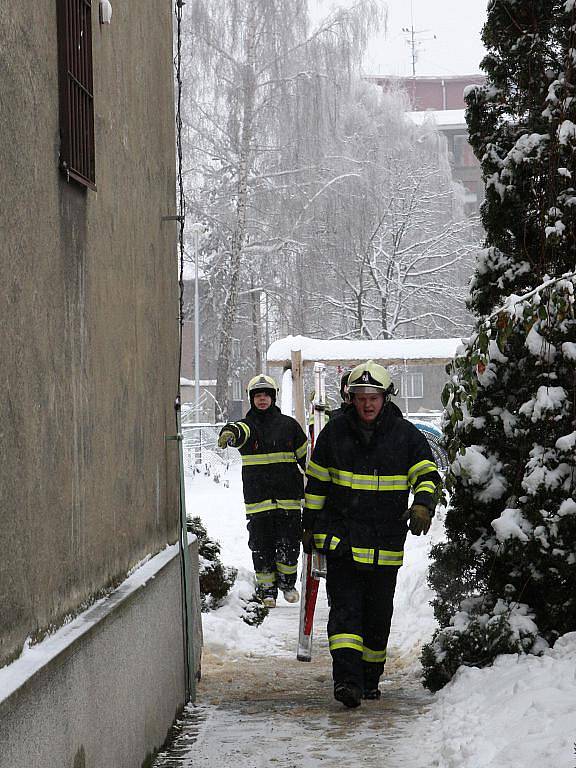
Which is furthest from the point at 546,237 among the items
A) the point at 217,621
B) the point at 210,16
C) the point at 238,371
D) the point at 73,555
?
the point at 238,371

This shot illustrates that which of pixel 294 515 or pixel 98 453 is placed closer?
pixel 98 453

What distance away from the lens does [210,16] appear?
2852cm

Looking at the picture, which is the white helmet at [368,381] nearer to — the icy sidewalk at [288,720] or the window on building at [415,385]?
Answer: the icy sidewalk at [288,720]

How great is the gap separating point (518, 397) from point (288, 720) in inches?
83.6

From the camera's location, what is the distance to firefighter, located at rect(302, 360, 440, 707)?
6.95 meters

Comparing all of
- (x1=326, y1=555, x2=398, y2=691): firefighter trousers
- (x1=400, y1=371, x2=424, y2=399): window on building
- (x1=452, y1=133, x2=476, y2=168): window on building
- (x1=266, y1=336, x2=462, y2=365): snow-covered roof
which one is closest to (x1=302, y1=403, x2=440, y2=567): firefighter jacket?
(x1=326, y1=555, x2=398, y2=691): firefighter trousers

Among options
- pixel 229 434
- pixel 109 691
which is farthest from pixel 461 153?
pixel 109 691

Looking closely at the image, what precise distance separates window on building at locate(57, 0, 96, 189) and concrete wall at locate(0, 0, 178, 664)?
71 millimetres

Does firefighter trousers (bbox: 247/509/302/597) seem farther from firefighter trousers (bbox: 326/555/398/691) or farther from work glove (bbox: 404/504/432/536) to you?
work glove (bbox: 404/504/432/536)

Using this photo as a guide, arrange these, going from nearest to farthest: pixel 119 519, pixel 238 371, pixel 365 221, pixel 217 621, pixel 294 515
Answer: pixel 119 519, pixel 217 621, pixel 294 515, pixel 365 221, pixel 238 371

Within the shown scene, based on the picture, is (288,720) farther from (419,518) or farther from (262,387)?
(262,387)

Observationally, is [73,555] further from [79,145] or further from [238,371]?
[238,371]

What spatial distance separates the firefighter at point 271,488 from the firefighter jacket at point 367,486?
308cm

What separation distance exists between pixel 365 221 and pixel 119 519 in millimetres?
25785
